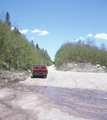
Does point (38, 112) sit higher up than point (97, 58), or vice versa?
point (97, 58)

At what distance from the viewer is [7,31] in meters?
14.5

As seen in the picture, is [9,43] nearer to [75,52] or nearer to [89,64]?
[89,64]

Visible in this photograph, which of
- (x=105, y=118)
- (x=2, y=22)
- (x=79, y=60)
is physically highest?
(x=2, y=22)

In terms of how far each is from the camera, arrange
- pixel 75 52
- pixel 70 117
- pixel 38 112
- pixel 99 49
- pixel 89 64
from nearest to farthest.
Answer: pixel 70 117 < pixel 38 112 < pixel 89 64 < pixel 99 49 < pixel 75 52

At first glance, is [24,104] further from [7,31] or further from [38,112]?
[7,31]

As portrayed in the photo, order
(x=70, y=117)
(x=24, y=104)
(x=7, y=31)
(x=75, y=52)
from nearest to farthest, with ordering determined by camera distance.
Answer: (x=70, y=117) < (x=24, y=104) < (x=7, y=31) < (x=75, y=52)

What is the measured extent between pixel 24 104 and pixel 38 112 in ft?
4.14

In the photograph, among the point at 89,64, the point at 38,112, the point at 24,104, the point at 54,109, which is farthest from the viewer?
the point at 89,64

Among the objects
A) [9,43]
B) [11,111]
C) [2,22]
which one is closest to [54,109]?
[11,111]

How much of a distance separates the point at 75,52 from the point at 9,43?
103 ft

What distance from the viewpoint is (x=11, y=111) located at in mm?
5625

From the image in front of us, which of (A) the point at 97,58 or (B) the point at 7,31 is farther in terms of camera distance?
(A) the point at 97,58

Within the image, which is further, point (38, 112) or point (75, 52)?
point (75, 52)

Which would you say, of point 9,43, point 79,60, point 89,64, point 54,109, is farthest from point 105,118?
point 79,60
